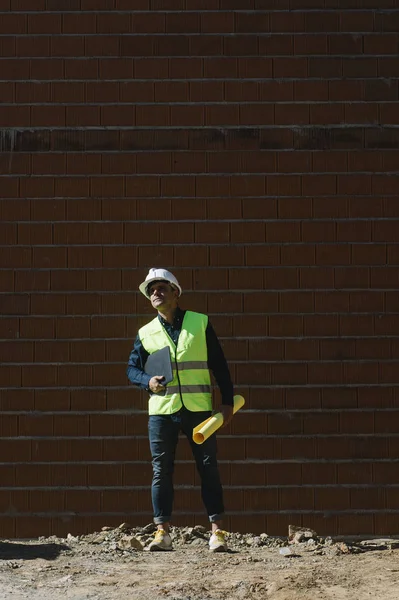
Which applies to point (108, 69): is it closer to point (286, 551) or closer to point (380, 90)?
point (380, 90)

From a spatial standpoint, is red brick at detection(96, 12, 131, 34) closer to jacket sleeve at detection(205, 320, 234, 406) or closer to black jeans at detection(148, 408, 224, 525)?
jacket sleeve at detection(205, 320, 234, 406)

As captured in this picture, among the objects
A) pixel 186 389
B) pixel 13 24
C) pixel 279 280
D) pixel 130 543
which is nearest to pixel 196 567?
pixel 130 543

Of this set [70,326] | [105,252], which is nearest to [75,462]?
[70,326]

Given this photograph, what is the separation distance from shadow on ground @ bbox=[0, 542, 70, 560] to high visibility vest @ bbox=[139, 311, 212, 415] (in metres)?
1.28

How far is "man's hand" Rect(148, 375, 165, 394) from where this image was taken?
7742mm

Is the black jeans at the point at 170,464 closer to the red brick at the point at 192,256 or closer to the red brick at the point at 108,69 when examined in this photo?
the red brick at the point at 192,256

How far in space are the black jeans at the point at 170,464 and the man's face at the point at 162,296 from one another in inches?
30.7

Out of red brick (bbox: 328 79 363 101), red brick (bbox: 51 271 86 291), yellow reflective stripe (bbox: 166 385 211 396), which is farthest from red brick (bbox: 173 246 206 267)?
red brick (bbox: 328 79 363 101)

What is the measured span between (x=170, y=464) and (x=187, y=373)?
2.26 feet

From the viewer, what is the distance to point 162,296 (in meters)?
7.93

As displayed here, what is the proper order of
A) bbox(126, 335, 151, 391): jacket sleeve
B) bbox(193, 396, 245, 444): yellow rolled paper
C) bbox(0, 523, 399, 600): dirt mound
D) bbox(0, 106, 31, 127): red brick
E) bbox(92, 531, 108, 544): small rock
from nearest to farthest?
bbox(0, 523, 399, 600): dirt mound
bbox(193, 396, 245, 444): yellow rolled paper
bbox(126, 335, 151, 391): jacket sleeve
bbox(92, 531, 108, 544): small rock
bbox(0, 106, 31, 127): red brick

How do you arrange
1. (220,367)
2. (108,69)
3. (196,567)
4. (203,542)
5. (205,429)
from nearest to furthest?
1. (196,567)
2. (205,429)
3. (220,367)
4. (203,542)
5. (108,69)

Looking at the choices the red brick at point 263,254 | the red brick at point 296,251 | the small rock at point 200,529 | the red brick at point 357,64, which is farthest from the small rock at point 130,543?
the red brick at point 357,64

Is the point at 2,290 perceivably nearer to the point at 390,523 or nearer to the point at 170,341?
the point at 170,341
